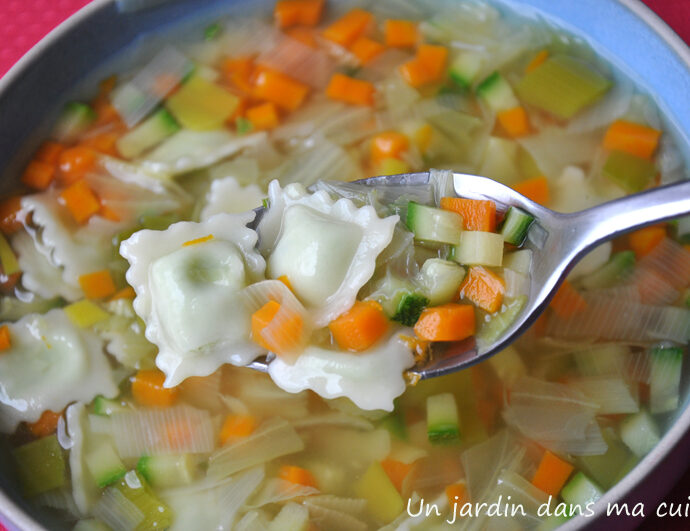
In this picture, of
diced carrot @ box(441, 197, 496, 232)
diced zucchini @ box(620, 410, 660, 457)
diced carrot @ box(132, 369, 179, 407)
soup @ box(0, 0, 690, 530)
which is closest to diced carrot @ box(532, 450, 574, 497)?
soup @ box(0, 0, 690, 530)

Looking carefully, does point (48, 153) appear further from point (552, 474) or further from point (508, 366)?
point (552, 474)

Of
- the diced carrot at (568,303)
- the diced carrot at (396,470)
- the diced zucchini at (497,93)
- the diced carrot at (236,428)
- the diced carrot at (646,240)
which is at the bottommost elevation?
the diced carrot at (396,470)

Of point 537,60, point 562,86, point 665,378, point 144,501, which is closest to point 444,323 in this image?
point 665,378

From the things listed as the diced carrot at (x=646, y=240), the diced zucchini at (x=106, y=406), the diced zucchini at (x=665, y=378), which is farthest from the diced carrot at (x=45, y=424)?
the diced carrot at (x=646, y=240)

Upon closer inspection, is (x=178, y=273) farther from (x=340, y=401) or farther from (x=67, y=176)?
(x=67, y=176)

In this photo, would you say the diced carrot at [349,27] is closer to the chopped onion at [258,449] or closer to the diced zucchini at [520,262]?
the diced zucchini at [520,262]
